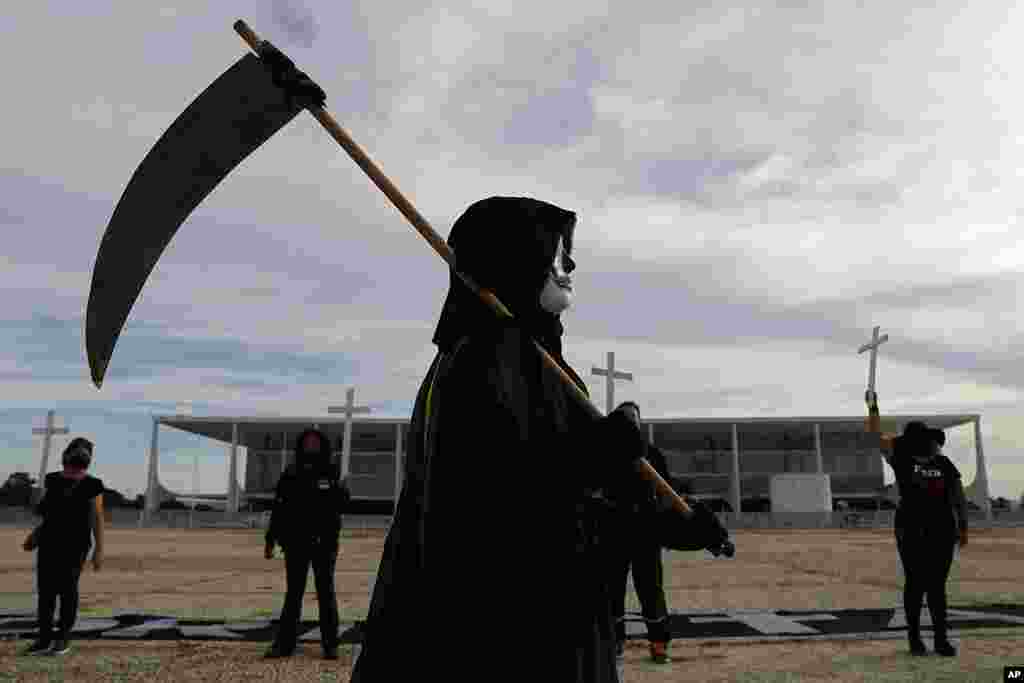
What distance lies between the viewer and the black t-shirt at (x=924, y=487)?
659 centimetres

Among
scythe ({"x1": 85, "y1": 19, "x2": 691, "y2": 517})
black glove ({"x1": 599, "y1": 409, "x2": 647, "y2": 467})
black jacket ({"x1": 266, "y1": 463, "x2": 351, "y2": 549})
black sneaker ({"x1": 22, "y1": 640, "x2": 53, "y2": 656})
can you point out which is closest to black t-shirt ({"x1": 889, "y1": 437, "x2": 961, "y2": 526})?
black jacket ({"x1": 266, "y1": 463, "x2": 351, "y2": 549})

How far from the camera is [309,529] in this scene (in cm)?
668

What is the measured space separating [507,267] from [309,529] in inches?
184

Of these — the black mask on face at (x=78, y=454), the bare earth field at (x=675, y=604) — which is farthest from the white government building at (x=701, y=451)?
the black mask on face at (x=78, y=454)

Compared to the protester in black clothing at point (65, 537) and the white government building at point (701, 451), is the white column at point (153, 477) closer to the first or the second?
the white government building at point (701, 451)

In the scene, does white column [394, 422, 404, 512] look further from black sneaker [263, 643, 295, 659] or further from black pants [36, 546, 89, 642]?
black sneaker [263, 643, 295, 659]

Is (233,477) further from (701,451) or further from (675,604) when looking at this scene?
(675,604)

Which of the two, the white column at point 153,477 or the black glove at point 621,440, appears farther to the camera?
the white column at point 153,477

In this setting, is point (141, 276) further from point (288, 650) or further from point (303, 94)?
point (288, 650)

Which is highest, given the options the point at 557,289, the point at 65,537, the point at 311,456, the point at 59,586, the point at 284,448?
the point at 284,448

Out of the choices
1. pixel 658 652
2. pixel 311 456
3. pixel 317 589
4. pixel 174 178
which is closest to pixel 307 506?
pixel 311 456

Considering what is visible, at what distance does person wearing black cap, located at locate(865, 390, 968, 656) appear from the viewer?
6.42 metres

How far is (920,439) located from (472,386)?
222 inches

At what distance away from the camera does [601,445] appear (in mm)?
2316
